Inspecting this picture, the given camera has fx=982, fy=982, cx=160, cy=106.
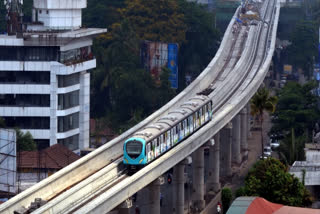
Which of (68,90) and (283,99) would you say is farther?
(283,99)

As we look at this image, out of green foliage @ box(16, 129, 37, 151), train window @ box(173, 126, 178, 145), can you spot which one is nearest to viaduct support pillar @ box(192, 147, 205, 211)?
train window @ box(173, 126, 178, 145)

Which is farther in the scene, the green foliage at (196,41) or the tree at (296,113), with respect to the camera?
the green foliage at (196,41)

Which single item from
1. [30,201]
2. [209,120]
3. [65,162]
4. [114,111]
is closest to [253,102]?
[209,120]

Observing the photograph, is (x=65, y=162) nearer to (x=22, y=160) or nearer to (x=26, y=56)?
(x=22, y=160)

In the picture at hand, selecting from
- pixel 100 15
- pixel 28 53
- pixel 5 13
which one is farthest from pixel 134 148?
pixel 100 15

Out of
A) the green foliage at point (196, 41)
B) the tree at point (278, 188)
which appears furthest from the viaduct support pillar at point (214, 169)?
the green foliage at point (196, 41)

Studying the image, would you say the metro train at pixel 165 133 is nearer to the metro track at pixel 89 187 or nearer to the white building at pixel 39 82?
the metro track at pixel 89 187

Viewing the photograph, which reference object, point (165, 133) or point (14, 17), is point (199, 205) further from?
point (14, 17)
